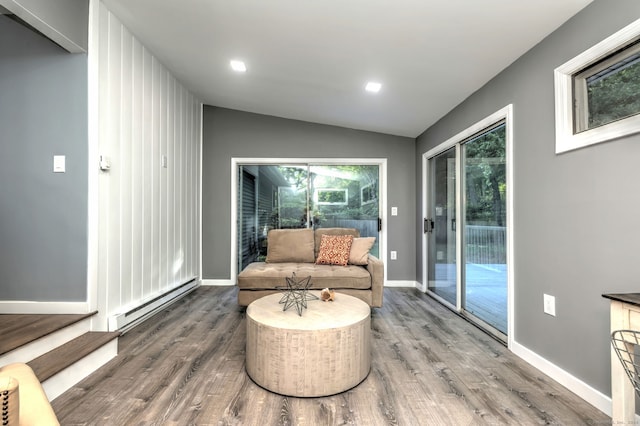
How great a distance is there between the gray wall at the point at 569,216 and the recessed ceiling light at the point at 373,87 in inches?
44.4

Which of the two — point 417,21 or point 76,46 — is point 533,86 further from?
point 76,46

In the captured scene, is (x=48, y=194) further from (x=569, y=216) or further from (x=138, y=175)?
(x=569, y=216)

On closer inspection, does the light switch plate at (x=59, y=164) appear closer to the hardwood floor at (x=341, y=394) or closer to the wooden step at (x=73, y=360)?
the wooden step at (x=73, y=360)

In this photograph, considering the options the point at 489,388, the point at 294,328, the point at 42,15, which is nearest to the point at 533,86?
the point at 489,388

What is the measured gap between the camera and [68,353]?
199 centimetres

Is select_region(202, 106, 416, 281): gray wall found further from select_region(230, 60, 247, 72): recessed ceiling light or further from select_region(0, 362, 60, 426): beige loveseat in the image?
select_region(0, 362, 60, 426): beige loveseat

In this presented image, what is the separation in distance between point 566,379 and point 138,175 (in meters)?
3.82

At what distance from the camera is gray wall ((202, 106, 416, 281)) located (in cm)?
479

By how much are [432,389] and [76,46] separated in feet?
11.4

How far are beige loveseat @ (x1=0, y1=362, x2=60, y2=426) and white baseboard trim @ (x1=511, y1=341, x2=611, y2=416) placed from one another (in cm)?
253

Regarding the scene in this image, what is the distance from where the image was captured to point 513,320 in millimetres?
2453

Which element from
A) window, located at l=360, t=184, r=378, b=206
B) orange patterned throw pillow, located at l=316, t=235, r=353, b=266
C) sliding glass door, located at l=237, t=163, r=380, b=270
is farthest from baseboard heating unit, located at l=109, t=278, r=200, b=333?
window, located at l=360, t=184, r=378, b=206

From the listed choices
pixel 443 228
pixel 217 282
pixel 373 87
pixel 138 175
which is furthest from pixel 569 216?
pixel 217 282

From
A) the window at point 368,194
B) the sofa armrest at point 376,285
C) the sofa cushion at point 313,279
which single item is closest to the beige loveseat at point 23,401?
the sofa cushion at point 313,279
